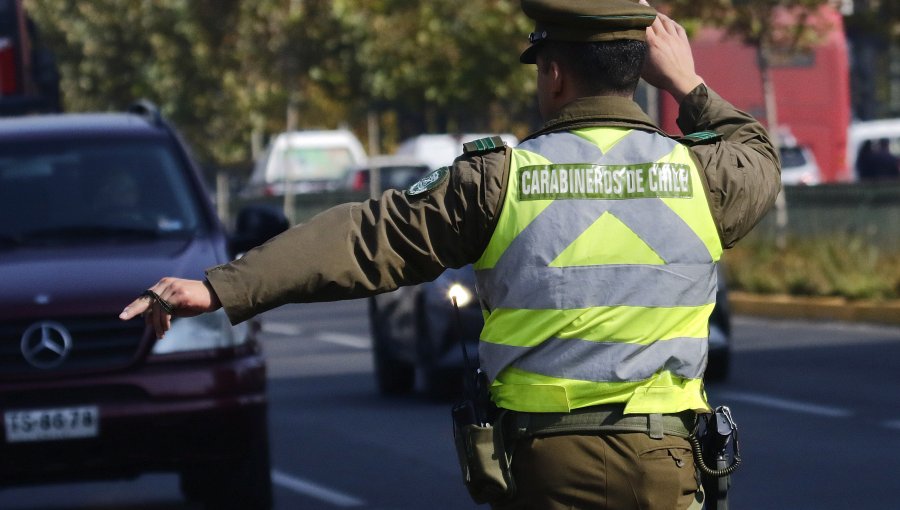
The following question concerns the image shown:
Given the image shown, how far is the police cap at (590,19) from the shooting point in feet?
12.6

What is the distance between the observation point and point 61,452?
784cm

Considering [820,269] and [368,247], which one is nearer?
[368,247]

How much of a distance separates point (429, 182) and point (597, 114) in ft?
1.19

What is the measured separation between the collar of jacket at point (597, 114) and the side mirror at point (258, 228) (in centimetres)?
471

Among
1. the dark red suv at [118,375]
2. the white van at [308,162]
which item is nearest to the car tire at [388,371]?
the dark red suv at [118,375]

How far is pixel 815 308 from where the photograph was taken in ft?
68.0

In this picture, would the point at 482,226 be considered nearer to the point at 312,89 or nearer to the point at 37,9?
the point at 312,89

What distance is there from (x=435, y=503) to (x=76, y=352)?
202 centimetres

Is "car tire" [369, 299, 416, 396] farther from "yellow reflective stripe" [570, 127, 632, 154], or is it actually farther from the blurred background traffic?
"yellow reflective stripe" [570, 127, 632, 154]

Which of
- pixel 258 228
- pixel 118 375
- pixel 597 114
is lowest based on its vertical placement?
pixel 118 375

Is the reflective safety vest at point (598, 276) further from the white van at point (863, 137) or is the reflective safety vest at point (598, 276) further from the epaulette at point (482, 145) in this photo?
the white van at point (863, 137)

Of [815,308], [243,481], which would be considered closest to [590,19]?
[243,481]

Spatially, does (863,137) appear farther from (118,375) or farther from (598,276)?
(598,276)

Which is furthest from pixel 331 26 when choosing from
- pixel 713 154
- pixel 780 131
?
pixel 713 154
